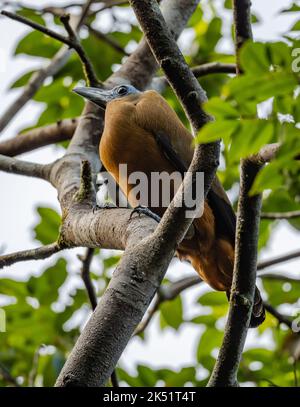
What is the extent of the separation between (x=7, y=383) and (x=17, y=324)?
0.37 meters

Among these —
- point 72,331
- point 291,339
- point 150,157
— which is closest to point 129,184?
point 150,157

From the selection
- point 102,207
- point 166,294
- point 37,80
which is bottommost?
point 102,207

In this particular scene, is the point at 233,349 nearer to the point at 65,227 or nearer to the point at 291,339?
the point at 291,339

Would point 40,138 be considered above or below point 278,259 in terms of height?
above

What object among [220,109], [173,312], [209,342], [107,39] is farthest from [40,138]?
[220,109]

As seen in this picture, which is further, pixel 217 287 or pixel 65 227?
pixel 217 287

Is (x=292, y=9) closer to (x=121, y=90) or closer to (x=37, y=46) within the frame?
(x=121, y=90)

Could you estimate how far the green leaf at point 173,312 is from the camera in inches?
182

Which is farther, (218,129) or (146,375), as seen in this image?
(146,375)

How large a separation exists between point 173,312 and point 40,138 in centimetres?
148

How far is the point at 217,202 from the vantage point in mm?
3787

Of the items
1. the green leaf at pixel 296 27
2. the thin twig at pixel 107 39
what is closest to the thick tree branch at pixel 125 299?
the green leaf at pixel 296 27

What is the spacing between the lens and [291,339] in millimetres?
2486
